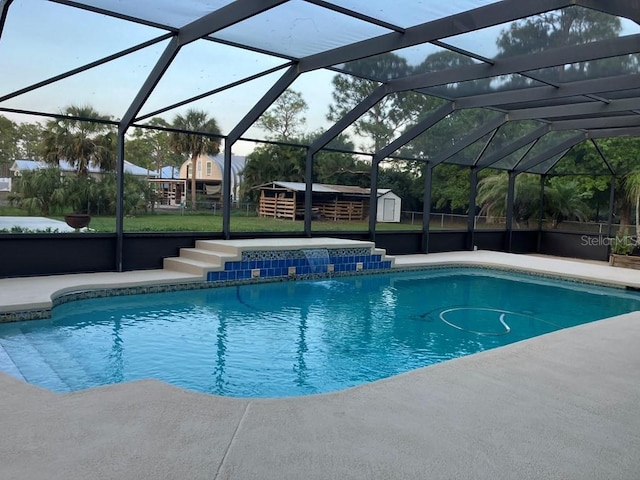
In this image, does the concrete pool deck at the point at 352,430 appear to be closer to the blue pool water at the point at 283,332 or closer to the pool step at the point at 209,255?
the blue pool water at the point at 283,332

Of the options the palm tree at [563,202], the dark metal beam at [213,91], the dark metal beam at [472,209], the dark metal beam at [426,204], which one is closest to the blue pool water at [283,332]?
the dark metal beam at [213,91]

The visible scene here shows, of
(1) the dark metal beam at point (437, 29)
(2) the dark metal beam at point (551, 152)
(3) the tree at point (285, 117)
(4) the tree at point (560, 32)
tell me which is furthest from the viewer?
(2) the dark metal beam at point (551, 152)

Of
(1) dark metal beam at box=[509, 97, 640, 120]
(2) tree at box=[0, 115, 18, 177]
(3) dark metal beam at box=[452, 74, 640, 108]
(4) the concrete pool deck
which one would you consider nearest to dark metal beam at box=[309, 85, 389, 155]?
(3) dark metal beam at box=[452, 74, 640, 108]

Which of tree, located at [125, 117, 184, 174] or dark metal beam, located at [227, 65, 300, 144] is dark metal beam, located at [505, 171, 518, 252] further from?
tree, located at [125, 117, 184, 174]

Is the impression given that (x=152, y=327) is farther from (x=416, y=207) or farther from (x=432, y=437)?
(x=416, y=207)

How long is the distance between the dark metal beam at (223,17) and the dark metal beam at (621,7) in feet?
9.71

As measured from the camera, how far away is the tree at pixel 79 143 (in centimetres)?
823

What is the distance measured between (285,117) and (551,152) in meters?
7.74

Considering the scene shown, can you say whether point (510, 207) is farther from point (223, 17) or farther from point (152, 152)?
point (223, 17)

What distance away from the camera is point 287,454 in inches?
92.4

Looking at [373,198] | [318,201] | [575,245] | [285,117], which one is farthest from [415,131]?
[575,245]

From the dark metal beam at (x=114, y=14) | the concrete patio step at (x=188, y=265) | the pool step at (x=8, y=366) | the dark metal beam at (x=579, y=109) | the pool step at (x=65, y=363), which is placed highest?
the dark metal beam at (x=114, y=14)

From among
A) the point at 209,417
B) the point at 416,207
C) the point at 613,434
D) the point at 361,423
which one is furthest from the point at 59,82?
the point at 416,207

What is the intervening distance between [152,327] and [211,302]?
143 centimetres
